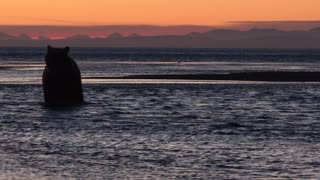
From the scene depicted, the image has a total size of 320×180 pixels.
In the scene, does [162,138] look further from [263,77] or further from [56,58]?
[263,77]

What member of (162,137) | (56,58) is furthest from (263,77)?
(162,137)

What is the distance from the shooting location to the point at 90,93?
6756 cm

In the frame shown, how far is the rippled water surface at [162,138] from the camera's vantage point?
27.3m

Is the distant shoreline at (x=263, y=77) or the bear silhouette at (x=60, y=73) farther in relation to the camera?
the distant shoreline at (x=263, y=77)

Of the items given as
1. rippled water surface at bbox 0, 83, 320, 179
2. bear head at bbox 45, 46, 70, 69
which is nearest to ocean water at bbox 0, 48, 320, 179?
rippled water surface at bbox 0, 83, 320, 179

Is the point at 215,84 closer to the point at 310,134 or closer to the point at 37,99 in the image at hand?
the point at 37,99

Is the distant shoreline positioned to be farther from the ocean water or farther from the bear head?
the bear head

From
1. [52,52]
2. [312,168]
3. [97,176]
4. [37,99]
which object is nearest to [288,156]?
[312,168]

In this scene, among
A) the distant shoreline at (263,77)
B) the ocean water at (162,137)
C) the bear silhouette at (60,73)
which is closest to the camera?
the ocean water at (162,137)

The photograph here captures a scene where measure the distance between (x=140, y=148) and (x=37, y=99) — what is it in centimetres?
2883

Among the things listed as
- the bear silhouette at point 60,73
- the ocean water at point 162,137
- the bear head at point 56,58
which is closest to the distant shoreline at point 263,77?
Answer: the ocean water at point 162,137

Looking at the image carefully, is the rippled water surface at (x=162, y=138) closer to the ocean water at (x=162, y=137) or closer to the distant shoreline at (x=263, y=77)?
the ocean water at (x=162, y=137)

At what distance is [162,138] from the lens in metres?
35.8

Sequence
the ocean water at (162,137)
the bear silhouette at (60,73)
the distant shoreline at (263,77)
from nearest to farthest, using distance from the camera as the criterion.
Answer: the ocean water at (162,137) → the bear silhouette at (60,73) → the distant shoreline at (263,77)
